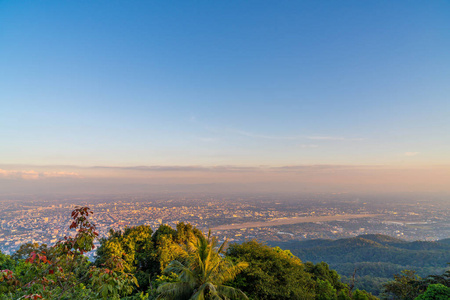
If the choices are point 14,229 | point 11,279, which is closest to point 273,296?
point 11,279

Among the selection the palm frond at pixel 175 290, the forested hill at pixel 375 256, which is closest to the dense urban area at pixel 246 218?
the forested hill at pixel 375 256

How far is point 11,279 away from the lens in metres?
3.20

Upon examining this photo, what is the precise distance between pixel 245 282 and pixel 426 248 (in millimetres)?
89602

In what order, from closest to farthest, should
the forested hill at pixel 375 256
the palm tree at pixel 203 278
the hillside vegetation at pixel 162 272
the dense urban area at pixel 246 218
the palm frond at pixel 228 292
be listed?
the hillside vegetation at pixel 162 272 < the palm tree at pixel 203 278 < the palm frond at pixel 228 292 < the forested hill at pixel 375 256 < the dense urban area at pixel 246 218

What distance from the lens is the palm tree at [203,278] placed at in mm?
7633

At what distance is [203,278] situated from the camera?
816cm

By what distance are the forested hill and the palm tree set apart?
48.5 m

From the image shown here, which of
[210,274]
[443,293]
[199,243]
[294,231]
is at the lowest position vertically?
[294,231]

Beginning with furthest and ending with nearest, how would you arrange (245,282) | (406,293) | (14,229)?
1. (14,229)
2. (406,293)
3. (245,282)

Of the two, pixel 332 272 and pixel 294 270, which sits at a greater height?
pixel 294 270

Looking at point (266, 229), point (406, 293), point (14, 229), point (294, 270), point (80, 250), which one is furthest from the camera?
point (266, 229)

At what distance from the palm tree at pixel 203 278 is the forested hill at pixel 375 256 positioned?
4848 cm

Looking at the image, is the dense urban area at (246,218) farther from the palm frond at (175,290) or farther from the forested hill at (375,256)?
the palm frond at (175,290)

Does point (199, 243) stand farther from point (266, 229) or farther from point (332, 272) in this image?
point (266, 229)
